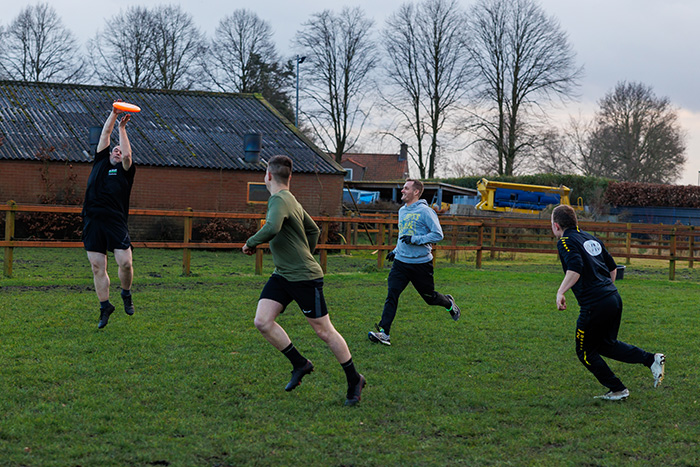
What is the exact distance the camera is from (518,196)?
36.0 metres

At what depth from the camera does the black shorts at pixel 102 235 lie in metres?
7.55

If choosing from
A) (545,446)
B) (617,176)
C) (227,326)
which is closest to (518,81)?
(617,176)

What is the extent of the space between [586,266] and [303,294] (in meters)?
2.06

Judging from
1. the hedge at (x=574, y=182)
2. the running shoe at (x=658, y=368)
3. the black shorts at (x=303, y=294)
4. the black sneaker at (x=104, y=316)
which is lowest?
the black sneaker at (x=104, y=316)

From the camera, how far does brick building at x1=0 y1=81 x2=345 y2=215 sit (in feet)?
76.6

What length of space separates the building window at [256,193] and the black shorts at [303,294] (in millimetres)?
20598

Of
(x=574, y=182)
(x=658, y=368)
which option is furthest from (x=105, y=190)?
(x=574, y=182)

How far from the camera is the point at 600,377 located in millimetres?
5215

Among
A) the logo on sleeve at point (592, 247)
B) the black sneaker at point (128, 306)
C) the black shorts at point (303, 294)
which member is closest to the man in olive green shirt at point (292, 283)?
the black shorts at point (303, 294)

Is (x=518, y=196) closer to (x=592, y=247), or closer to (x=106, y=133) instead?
(x=106, y=133)

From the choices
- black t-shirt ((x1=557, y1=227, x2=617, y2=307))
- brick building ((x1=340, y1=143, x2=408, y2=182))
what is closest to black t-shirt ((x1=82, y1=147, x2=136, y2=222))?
black t-shirt ((x1=557, y1=227, x2=617, y2=307))

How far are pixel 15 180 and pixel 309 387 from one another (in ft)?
67.7

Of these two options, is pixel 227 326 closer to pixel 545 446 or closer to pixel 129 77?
pixel 545 446

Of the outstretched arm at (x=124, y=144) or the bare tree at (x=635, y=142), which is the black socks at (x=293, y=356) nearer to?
the outstretched arm at (x=124, y=144)
